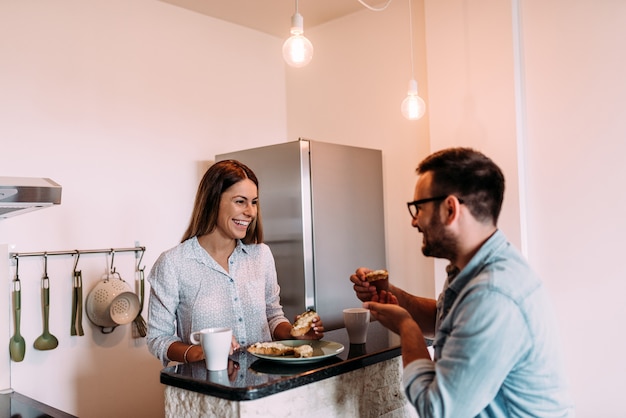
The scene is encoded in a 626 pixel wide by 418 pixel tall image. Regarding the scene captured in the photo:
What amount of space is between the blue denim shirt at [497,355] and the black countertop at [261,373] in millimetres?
257

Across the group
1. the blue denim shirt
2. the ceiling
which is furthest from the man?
Result: the ceiling

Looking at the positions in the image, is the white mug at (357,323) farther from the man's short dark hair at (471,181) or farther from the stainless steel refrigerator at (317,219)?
the stainless steel refrigerator at (317,219)

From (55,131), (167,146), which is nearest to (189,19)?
(167,146)

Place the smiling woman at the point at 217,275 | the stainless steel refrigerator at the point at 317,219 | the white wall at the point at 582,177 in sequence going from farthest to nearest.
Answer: the stainless steel refrigerator at the point at 317,219
the white wall at the point at 582,177
the smiling woman at the point at 217,275

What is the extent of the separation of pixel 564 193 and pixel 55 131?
229 centimetres

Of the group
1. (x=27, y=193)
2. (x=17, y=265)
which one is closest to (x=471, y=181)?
(x=27, y=193)

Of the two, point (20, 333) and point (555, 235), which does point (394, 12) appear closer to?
point (555, 235)

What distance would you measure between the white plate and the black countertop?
1 cm

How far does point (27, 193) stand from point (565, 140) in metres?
2.10

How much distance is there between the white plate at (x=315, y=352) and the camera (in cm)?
139

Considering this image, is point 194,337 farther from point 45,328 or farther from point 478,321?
point 45,328

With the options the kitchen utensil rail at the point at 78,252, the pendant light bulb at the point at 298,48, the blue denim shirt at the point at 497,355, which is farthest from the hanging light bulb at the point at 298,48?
the kitchen utensil rail at the point at 78,252

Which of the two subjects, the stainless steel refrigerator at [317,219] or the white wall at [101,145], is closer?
the white wall at [101,145]

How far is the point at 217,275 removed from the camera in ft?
6.03
